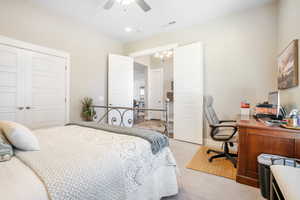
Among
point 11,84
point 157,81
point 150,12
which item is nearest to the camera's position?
point 11,84

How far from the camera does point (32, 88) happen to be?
112 inches

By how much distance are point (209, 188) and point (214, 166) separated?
0.62m

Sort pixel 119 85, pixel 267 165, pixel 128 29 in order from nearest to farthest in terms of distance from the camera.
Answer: pixel 267 165 → pixel 128 29 → pixel 119 85

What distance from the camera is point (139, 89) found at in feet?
34.7

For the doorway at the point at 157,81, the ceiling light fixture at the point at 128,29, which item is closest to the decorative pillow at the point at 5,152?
the ceiling light fixture at the point at 128,29

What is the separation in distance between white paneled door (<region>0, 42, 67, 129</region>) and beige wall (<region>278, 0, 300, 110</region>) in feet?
13.7

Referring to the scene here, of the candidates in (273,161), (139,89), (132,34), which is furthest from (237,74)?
(139,89)

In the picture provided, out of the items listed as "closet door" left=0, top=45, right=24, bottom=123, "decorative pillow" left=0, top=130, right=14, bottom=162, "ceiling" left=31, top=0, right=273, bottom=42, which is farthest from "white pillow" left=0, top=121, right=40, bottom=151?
"ceiling" left=31, top=0, right=273, bottom=42

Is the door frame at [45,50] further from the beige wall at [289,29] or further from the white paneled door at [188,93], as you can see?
the beige wall at [289,29]

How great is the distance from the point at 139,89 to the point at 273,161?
9.42m

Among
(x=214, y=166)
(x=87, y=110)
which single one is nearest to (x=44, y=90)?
(x=87, y=110)

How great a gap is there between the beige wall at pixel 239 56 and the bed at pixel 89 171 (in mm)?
2372

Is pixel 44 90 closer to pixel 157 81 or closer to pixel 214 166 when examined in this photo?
pixel 214 166

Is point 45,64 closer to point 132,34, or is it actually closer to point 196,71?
point 132,34
